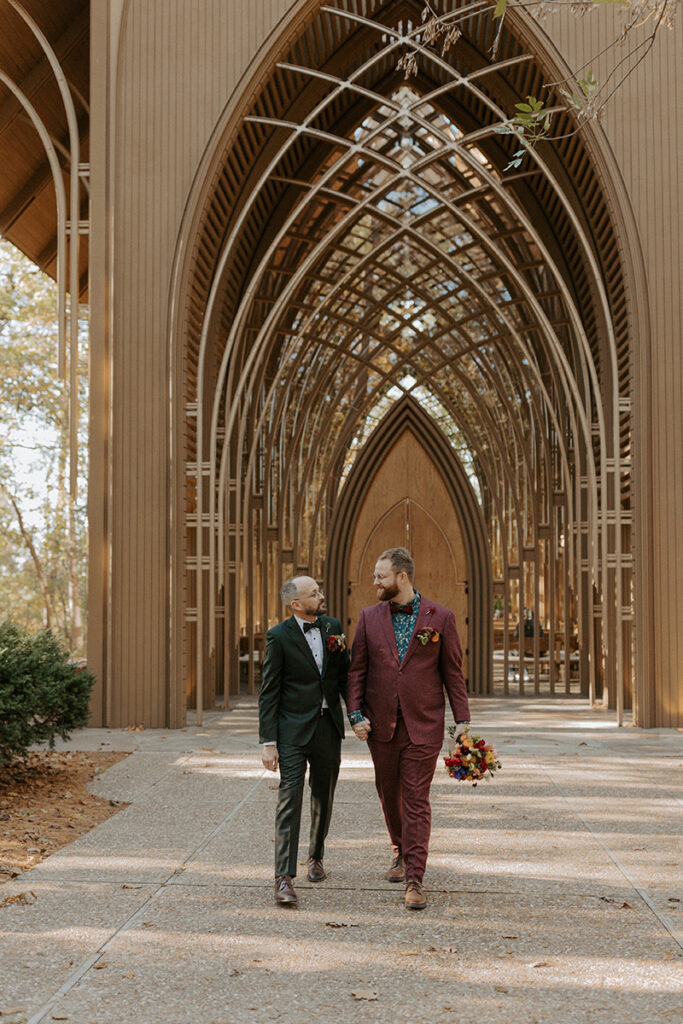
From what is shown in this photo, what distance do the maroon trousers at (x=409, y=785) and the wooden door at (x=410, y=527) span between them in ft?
35.0

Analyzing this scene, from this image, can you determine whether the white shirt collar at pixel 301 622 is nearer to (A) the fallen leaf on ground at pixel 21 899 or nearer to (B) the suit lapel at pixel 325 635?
(B) the suit lapel at pixel 325 635

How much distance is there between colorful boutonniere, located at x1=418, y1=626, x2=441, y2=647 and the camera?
484cm

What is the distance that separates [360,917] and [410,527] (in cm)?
1160

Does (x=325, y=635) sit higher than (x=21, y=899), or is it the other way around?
(x=325, y=635)

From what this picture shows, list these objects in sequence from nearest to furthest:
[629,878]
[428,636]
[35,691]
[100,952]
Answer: [100,952], [428,636], [629,878], [35,691]

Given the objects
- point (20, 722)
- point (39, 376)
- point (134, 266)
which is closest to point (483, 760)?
point (20, 722)

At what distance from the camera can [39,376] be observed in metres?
25.8

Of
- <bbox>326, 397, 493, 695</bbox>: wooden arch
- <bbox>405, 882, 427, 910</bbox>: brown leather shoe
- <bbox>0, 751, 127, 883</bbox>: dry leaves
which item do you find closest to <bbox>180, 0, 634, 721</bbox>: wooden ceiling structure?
<bbox>326, 397, 493, 695</bbox>: wooden arch

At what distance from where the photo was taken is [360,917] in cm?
448

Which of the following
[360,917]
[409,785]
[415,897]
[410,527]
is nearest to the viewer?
[360,917]

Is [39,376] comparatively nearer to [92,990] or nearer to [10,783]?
[10,783]

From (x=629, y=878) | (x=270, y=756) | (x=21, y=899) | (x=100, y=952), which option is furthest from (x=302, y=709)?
(x=629, y=878)

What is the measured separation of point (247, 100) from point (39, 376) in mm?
16515

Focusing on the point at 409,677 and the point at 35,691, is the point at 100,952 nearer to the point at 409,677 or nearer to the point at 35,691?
the point at 409,677
